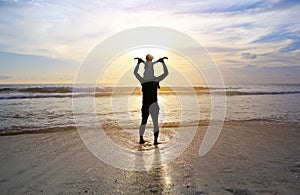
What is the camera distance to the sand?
4.01m

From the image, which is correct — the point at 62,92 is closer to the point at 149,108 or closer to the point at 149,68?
the point at 149,108

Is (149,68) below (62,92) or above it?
above

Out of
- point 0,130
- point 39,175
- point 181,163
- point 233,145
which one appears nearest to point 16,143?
point 0,130

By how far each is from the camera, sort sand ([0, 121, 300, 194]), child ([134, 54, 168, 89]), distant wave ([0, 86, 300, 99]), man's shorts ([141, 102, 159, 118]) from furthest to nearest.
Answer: distant wave ([0, 86, 300, 99]) → man's shorts ([141, 102, 159, 118]) → child ([134, 54, 168, 89]) → sand ([0, 121, 300, 194])

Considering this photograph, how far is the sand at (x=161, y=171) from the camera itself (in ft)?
13.2

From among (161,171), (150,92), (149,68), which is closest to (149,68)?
(149,68)

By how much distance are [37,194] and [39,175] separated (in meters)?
0.84

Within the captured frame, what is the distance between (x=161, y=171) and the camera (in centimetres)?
484

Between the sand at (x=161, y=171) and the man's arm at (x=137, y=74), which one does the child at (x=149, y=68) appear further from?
the sand at (x=161, y=171)

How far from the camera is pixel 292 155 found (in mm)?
5898

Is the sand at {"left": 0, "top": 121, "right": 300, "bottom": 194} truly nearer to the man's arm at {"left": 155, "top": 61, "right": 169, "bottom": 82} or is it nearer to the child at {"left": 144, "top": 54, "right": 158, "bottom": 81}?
the man's arm at {"left": 155, "top": 61, "right": 169, "bottom": 82}

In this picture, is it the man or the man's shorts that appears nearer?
the man

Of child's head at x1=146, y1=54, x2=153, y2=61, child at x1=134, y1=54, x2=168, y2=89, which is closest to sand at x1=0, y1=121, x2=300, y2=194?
child at x1=134, y1=54, x2=168, y2=89

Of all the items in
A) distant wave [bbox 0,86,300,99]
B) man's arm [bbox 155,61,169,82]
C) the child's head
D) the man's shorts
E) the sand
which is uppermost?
the child's head
